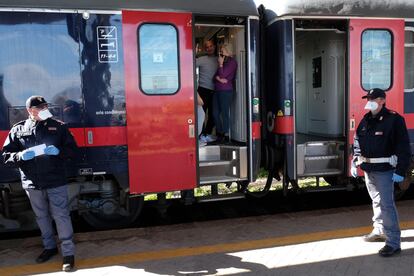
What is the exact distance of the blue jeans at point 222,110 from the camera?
636 centimetres

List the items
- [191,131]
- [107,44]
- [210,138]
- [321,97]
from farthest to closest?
[321,97] → [210,138] → [191,131] → [107,44]

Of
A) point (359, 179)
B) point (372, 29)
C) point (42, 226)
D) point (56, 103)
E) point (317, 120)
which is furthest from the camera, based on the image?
point (317, 120)

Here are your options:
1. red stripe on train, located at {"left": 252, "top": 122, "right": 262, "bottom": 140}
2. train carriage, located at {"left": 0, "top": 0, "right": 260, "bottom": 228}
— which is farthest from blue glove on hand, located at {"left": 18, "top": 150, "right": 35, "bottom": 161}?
red stripe on train, located at {"left": 252, "top": 122, "right": 262, "bottom": 140}

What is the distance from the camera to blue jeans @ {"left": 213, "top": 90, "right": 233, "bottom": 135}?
250 inches

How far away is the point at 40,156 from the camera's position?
4363mm

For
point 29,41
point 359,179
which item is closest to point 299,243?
point 359,179

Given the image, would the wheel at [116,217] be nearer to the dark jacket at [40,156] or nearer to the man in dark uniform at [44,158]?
the man in dark uniform at [44,158]

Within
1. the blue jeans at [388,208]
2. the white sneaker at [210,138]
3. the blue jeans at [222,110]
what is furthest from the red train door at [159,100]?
the blue jeans at [388,208]

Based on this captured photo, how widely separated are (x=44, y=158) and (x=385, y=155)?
3.40 metres

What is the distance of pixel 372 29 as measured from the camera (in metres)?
6.18

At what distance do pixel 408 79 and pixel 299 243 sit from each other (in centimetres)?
312

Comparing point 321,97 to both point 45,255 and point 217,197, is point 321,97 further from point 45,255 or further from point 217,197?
point 45,255

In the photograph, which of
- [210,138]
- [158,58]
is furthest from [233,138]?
[158,58]

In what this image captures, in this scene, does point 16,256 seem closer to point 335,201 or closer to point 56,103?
point 56,103
